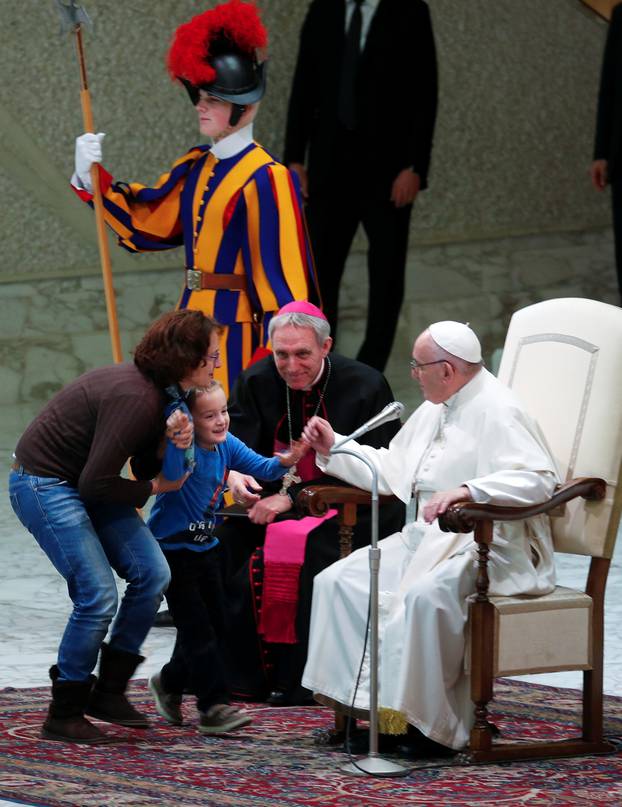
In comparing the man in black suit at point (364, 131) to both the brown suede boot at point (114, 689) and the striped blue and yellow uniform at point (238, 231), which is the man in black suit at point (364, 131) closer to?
the striped blue and yellow uniform at point (238, 231)

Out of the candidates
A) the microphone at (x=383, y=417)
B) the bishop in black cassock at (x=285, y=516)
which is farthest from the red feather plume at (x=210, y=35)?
the microphone at (x=383, y=417)

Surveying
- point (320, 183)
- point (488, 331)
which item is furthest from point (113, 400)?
point (488, 331)

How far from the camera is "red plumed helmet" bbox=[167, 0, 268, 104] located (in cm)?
563

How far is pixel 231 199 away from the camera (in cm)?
577

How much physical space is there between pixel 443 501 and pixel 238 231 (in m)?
1.93

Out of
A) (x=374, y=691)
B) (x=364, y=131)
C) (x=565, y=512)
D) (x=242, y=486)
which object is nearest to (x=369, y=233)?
(x=364, y=131)

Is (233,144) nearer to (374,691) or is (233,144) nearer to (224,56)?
(224,56)

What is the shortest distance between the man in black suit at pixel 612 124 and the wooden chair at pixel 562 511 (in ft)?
12.9

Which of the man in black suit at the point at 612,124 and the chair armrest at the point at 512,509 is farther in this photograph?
the man in black suit at the point at 612,124

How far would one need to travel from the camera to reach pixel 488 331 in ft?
34.3

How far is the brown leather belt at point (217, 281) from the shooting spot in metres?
5.82

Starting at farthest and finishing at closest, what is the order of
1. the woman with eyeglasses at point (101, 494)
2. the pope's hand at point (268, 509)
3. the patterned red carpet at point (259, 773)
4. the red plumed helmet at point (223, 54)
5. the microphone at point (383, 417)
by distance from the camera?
1. the red plumed helmet at point (223, 54)
2. the pope's hand at point (268, 509)
3. the woman with eyeglasses at point (101, 494)
4. the microphone at point (383, 417)
5. the patterned red carpet at point (259, 773)

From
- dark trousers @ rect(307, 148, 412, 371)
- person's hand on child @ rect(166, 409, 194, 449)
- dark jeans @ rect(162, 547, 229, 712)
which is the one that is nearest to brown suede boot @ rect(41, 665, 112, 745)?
dark jeans @ rect(162, 547, 229, 712)

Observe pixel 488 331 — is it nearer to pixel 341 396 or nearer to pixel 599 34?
pixel 599 34
